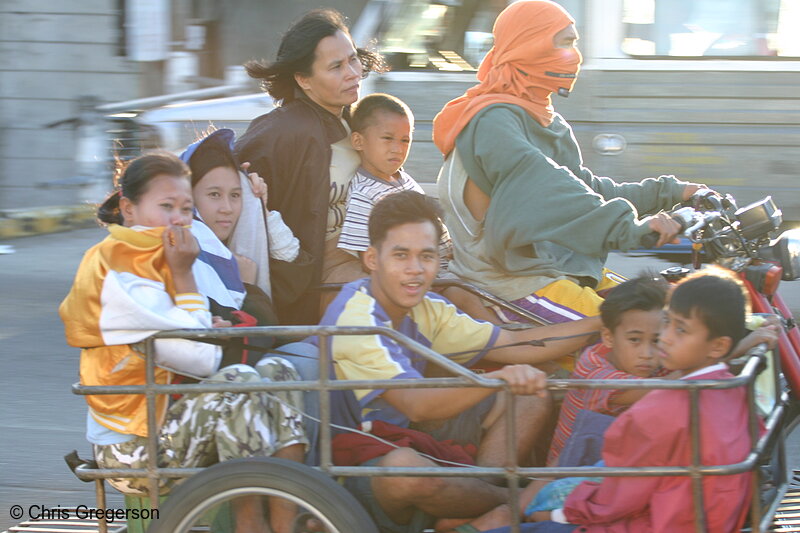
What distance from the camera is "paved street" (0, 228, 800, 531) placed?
425 centimetres

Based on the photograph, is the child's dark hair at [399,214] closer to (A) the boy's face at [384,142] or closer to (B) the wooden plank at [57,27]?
(A) the boy's face at [384,142]

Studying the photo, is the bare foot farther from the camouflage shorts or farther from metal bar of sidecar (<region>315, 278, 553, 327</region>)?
metal bar of sidecar (<region>315, 278, 553, 327</region>)

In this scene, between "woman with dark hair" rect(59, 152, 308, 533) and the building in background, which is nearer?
"woman with dark hair" rect(59, 152, 308, 533)

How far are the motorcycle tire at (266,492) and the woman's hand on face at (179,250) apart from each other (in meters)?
0.48

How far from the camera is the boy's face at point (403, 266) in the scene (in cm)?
A: 288

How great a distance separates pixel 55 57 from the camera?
12992mm

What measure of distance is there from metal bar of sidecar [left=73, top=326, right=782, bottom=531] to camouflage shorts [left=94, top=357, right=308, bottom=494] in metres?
0.06

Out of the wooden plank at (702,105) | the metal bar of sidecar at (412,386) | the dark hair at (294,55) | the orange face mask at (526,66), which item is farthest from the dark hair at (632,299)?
the wooden plank at (702,105)

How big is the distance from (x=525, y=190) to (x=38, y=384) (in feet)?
11.4

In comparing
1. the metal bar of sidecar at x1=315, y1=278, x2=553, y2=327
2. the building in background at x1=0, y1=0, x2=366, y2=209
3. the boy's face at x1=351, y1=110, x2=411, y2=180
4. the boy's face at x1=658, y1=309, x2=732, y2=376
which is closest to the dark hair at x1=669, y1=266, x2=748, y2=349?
the boy's face at x1=658, y1=309, x2=732, y2=376

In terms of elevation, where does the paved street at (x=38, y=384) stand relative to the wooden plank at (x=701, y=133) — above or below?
below

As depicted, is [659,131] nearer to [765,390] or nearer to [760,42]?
[760,42]

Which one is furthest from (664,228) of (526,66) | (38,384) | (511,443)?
(38,384)

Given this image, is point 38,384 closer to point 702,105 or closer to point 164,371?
point 164,371
